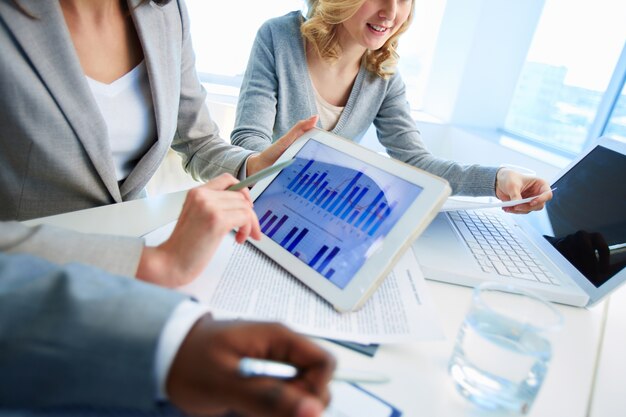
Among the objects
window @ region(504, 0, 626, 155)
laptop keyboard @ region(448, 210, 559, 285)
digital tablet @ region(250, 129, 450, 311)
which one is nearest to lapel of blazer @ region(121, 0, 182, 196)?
digital tablet @ region(250, 129, 450, 311)

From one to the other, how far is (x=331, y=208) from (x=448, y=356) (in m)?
0.23

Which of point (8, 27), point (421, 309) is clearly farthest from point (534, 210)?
point (8, 27)

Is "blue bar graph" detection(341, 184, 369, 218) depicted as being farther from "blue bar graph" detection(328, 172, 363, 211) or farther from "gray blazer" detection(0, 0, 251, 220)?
"gray blazer" detection(0, 0, 251, 220)

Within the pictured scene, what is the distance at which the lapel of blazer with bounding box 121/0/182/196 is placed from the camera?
0.73m

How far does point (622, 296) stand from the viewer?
2.31ft

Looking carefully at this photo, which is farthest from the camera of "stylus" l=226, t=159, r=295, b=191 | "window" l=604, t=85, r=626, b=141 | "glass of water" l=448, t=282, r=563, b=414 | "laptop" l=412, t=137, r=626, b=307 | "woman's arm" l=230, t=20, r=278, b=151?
"window" l=604, t=85, r=626, b=141

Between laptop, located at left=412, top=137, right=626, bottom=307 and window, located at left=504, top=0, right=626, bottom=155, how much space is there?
1.33 m

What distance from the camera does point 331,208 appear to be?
1.79ft

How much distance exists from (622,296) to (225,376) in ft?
2.46

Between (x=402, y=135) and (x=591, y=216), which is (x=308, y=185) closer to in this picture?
(x=591, y=216)

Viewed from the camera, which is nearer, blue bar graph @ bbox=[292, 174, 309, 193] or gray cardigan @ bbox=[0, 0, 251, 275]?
gray cardigan @ bbox=[0, 0, 251, 275]

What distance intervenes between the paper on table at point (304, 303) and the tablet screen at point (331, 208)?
0.13 feet

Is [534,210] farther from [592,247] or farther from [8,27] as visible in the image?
[8,27]

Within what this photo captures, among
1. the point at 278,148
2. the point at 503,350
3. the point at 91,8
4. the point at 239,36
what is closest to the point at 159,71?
the point at 91,8
